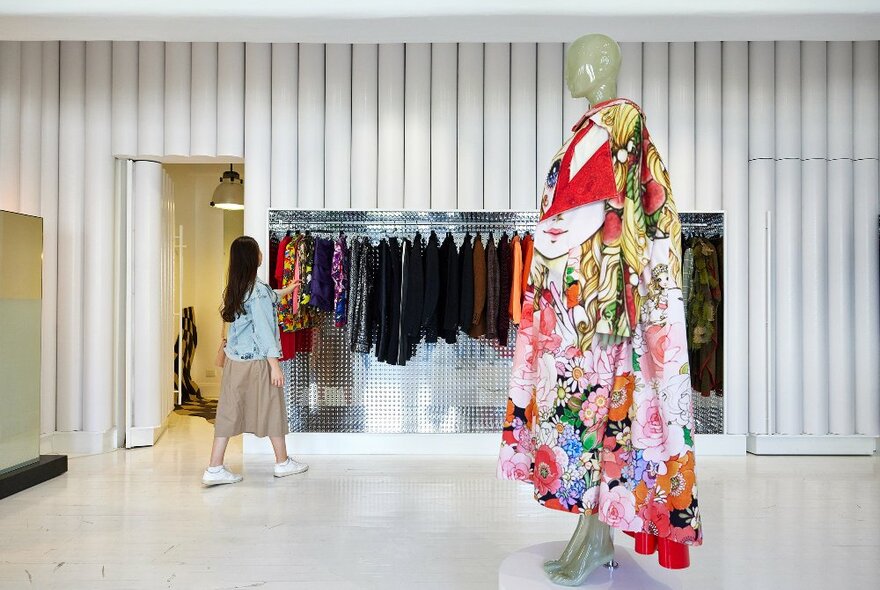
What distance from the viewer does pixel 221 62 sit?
5043mm

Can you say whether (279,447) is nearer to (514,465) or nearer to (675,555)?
(514,465)

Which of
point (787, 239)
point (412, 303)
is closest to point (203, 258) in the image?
point (412, 303)

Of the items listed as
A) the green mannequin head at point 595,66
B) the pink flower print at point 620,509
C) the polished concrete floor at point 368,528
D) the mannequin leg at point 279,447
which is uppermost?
the green mannequin head at point 595,66

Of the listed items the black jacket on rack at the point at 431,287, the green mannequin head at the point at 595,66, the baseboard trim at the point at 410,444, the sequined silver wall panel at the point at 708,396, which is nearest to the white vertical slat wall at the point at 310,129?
the black jacket on rack at the point at 431,287

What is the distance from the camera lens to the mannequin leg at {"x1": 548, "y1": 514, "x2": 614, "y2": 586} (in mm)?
2012

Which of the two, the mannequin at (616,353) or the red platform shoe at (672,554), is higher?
the mannequin at (616,353)

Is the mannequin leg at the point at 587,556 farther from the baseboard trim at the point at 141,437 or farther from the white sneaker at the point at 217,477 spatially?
the baseboard trim at the point at 141,437

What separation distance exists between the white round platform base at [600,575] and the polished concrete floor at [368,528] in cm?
1

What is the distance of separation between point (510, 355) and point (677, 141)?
2.19 m

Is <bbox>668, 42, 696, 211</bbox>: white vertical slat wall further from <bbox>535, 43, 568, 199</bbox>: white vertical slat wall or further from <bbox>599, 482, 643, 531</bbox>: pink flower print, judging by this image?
<bbox>599, 482, 643, 531</bbox>: pink flower print

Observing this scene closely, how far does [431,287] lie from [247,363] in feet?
4.90

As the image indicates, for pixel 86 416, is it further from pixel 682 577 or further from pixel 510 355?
pixel 682 577

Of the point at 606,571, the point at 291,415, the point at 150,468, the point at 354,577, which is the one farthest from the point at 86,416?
the point at 606,571

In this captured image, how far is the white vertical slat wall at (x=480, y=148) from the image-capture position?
16.2 feet
